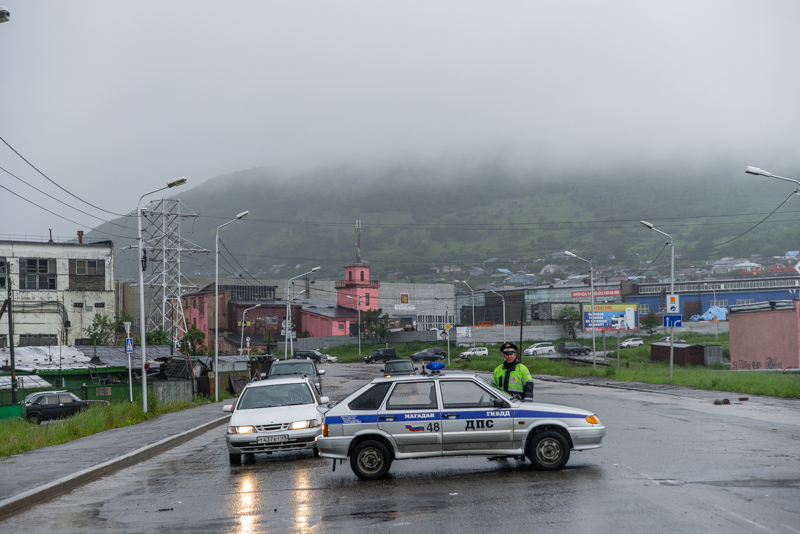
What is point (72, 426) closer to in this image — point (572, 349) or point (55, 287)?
point (55, 287)

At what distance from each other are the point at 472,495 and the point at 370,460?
7.06 ft

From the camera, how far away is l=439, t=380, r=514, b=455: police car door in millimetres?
11148

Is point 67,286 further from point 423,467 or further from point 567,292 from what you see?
point 567,292

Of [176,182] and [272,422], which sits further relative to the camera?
[176,182]

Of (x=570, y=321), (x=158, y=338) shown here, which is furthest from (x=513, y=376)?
(x=570, y=321)

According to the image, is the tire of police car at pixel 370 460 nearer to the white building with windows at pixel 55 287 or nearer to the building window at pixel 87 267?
the white building with windows at pixel 55 287

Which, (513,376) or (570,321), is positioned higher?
(513,376)

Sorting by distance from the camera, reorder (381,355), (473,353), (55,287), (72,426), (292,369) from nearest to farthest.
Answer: (72,426) → (292,369) → (55,287) → (473,353) → (381,355)

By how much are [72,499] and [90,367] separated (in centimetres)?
3501

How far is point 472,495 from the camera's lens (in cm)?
958

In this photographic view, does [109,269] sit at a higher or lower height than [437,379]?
higher

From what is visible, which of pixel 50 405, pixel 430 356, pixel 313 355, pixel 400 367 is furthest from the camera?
pixel 313 355

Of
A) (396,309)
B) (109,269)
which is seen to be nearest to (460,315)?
(396,309)

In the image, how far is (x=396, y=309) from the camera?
119375 mm
